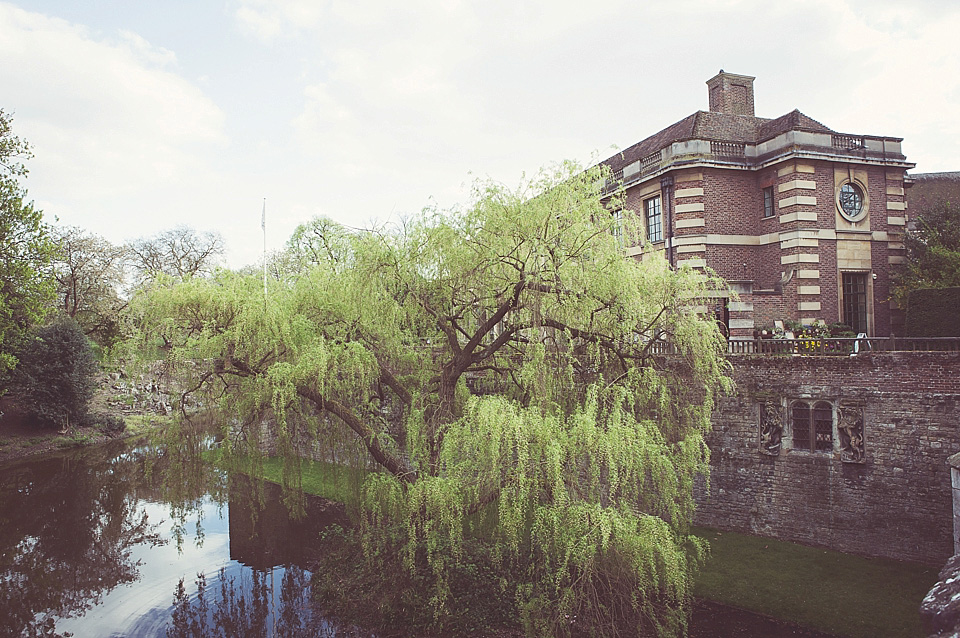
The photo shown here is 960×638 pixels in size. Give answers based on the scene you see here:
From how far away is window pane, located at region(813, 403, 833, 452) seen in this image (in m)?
12.4

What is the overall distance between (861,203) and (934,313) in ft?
22.4

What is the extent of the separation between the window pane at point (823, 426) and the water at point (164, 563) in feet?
14.0

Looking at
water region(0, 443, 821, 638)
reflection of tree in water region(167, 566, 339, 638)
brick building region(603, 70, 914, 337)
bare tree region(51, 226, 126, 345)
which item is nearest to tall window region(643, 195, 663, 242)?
brick building region(603, 70, 914, 337)

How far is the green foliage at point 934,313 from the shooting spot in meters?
12.6

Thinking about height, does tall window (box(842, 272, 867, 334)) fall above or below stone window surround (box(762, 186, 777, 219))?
below

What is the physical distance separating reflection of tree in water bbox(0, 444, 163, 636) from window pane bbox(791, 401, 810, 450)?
587 inches

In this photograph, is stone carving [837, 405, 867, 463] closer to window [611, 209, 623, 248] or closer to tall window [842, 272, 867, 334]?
window [611, 209, 623, 248]

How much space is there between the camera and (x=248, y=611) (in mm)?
11102

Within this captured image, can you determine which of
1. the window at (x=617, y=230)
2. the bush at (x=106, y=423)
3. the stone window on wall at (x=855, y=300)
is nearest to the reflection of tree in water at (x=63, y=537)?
the bush at (x=106, y=423)

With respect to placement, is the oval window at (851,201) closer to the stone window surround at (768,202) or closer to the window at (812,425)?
the stone window surround at (768,202)

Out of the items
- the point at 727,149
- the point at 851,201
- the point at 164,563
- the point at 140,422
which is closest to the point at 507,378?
the point at 164,563

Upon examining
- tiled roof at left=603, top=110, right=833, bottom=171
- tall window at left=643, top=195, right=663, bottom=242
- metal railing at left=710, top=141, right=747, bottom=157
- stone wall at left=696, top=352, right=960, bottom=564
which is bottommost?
stone wall at left=696, top=352, right=960, bottom=564

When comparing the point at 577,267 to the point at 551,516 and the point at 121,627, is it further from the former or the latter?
the point at 121,627

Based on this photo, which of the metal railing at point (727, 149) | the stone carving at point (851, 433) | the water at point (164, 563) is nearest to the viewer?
the water at point (164, 563)
